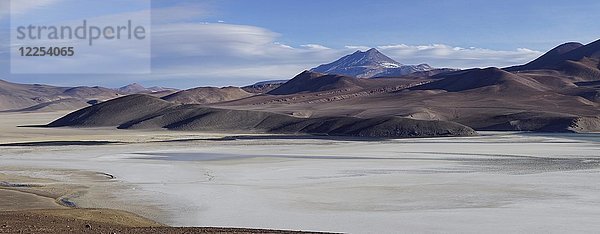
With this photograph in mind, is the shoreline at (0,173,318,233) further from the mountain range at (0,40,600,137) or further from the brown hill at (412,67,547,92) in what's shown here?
the brown hill at (412,67,547,92)

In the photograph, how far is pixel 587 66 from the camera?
196500 mm

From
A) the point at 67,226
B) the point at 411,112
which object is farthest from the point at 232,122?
the point at 67,226

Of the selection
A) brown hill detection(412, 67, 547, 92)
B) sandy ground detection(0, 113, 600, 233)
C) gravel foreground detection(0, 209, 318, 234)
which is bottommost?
sandy ground detection(0, 113, 600, 233)

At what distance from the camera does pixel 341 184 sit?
3288 cm

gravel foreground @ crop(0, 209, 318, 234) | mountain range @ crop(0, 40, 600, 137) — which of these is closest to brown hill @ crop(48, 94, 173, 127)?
mountain range @ crop(0, 40, 600, 137)

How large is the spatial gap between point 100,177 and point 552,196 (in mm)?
20721

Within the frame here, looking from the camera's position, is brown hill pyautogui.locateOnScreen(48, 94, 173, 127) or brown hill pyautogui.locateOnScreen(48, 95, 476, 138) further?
brown hill pyautogui.locateOnScreen(48, 94, 173, 127)

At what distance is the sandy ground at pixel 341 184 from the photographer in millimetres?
22797

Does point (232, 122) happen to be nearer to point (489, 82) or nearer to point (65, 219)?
point (489, 82)

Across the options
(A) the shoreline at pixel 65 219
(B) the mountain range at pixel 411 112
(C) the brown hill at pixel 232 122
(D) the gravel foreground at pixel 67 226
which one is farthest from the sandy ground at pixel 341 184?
(B) the mountain range at pixel 411 112

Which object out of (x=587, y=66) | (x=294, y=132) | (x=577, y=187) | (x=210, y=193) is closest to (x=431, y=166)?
(x=577, y=187)

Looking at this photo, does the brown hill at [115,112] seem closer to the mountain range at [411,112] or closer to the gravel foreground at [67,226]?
the mountain range at [411,112]

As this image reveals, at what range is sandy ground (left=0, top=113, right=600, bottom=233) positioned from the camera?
2280cm

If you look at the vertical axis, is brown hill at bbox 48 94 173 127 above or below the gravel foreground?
above
